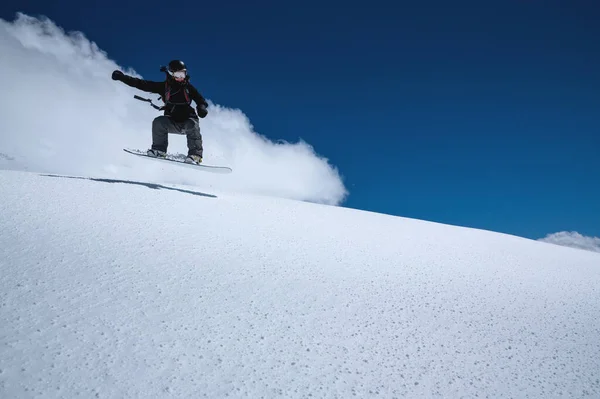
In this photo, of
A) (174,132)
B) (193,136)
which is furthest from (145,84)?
(193,136)

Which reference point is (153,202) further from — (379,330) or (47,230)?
(379,330)

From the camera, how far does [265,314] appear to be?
251 cm

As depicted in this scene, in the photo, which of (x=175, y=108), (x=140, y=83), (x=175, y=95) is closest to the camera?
(x=140, y=83)

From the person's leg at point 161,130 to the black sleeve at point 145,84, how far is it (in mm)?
562

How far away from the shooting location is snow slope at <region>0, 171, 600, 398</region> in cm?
179

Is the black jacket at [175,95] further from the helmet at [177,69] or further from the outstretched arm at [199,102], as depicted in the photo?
the helmet at [177,69]

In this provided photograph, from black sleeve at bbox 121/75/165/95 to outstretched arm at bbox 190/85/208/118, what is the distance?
2.01 ft

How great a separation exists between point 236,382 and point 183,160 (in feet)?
20.8

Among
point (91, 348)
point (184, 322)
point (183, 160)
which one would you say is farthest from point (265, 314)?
point (183, 160)

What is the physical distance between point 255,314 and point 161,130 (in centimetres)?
604

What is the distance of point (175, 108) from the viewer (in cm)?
711

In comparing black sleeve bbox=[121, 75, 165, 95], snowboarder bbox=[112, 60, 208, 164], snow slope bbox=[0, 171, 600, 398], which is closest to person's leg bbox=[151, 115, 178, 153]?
snowboarder bbox=[112, 60, 208, 164]

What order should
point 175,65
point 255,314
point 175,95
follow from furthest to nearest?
1. point 175,95
2. point 175,65
3. point 255,314

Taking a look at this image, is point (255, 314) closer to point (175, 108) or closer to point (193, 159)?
point (193, 159)
